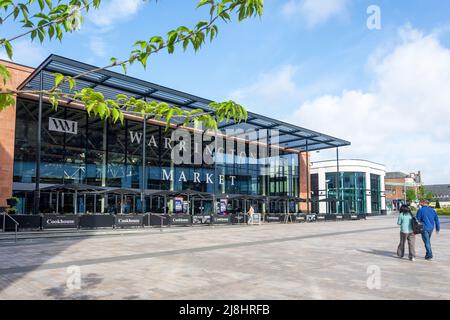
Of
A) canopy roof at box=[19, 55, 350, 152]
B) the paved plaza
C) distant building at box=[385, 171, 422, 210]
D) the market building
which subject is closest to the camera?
the paved plaza

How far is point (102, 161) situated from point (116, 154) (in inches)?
69.3

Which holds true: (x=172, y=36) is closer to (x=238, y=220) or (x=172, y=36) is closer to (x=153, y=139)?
(x=238, y=220)

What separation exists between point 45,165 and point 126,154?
8329 mm

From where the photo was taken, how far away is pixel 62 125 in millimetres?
33969

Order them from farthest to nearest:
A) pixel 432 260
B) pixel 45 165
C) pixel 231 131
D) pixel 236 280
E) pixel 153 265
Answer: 1. pixel 231 131
2. pixel 45 165
3. pixel 432 260
4. pixel 153 265
5. pixel 236 280

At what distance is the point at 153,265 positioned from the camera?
10.3 m

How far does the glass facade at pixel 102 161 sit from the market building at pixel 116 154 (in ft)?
0.26

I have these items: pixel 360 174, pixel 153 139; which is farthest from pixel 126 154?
pixel 360 174

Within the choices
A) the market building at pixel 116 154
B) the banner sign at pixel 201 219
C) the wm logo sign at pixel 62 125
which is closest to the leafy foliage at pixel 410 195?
the market building at pixel 116 154

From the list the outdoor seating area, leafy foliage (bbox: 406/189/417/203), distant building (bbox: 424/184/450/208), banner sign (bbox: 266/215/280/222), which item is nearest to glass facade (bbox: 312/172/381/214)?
the outdoor seating area

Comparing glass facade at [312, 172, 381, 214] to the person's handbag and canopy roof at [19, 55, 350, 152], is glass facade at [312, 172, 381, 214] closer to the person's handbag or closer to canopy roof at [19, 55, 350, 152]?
canopy roof at [19, 55, 350, 152]

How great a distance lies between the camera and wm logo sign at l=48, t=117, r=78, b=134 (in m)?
33.2

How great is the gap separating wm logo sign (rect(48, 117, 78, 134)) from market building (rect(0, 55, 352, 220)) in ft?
0.28

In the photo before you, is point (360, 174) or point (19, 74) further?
point (360, 174)
